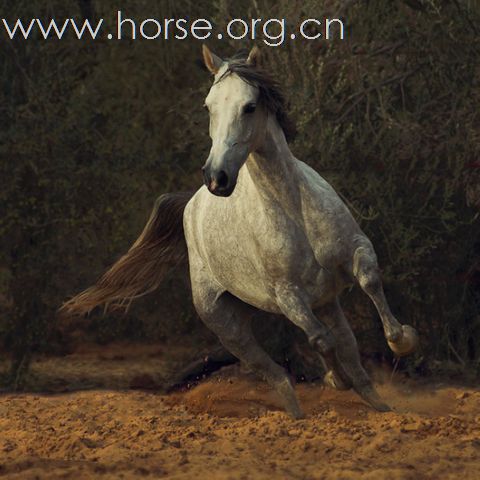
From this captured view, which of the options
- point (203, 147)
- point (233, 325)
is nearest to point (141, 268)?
point (233, 325)

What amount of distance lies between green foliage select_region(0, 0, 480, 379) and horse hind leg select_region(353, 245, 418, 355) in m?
2.26

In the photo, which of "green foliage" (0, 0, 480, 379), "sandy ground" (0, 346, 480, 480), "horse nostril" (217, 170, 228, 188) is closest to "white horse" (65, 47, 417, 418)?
"horse nostril" (217, 170, 228, 188)

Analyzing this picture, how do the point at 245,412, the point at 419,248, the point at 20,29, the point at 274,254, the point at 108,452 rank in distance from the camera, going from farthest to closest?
the point at 20,29, the point at 419,248, the point at 245,412, the point at 274,254, the point at 108,452

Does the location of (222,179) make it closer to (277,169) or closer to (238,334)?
(277,169)

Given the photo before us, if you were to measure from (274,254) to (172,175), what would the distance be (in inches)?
162

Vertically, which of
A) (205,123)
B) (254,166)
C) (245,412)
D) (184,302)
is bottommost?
(245,412)

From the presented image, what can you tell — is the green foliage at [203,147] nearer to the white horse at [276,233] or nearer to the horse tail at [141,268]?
the horse tail at [141,268]

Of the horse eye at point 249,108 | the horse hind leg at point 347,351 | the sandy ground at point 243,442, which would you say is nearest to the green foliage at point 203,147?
the sandy ground at point 243,442

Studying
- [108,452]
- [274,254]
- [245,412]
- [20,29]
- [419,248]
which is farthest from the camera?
[20,29]

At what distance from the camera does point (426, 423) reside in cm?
626

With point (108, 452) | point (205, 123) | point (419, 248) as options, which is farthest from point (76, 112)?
point (108, 452)

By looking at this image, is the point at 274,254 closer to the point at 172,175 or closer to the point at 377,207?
the point at 377,207

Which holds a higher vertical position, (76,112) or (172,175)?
(76,112)

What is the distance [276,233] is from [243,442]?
1.16 metres
